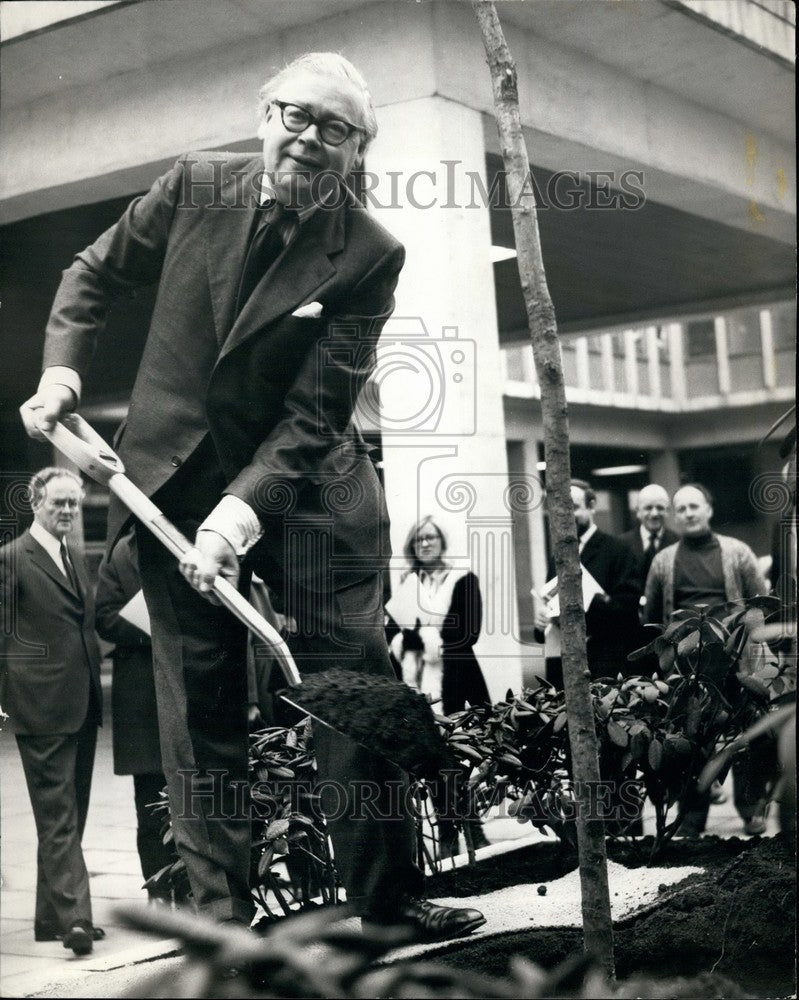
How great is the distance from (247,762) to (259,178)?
1.62 m

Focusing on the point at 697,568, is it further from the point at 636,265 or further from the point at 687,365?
the point at 636,265

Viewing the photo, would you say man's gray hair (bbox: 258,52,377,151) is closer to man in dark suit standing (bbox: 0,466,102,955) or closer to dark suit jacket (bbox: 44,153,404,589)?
dark suit jacket (bbox: 44,153,404,589)

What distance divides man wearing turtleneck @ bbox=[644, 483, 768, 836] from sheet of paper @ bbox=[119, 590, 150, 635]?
1.74 metres

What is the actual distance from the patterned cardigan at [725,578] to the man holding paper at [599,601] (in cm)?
8

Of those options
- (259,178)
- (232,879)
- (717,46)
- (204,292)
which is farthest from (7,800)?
(717,46)

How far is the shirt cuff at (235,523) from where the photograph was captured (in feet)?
12.2

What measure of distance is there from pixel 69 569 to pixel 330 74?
1.62 meters

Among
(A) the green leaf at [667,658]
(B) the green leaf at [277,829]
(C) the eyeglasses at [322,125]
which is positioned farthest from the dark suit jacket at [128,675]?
(A) the green leaf at [667,658]

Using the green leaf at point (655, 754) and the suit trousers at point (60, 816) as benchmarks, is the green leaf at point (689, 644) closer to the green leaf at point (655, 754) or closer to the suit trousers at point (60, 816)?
the green leaf at point (655, 754)

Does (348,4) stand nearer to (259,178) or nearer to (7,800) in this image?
(259,178)

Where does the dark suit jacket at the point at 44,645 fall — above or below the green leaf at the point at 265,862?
above

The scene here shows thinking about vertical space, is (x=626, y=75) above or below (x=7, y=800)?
above

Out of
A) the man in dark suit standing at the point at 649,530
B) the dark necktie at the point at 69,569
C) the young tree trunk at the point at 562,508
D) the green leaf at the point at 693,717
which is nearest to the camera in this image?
the young tree trunk at the point at 562,508

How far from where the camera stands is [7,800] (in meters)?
4.06
